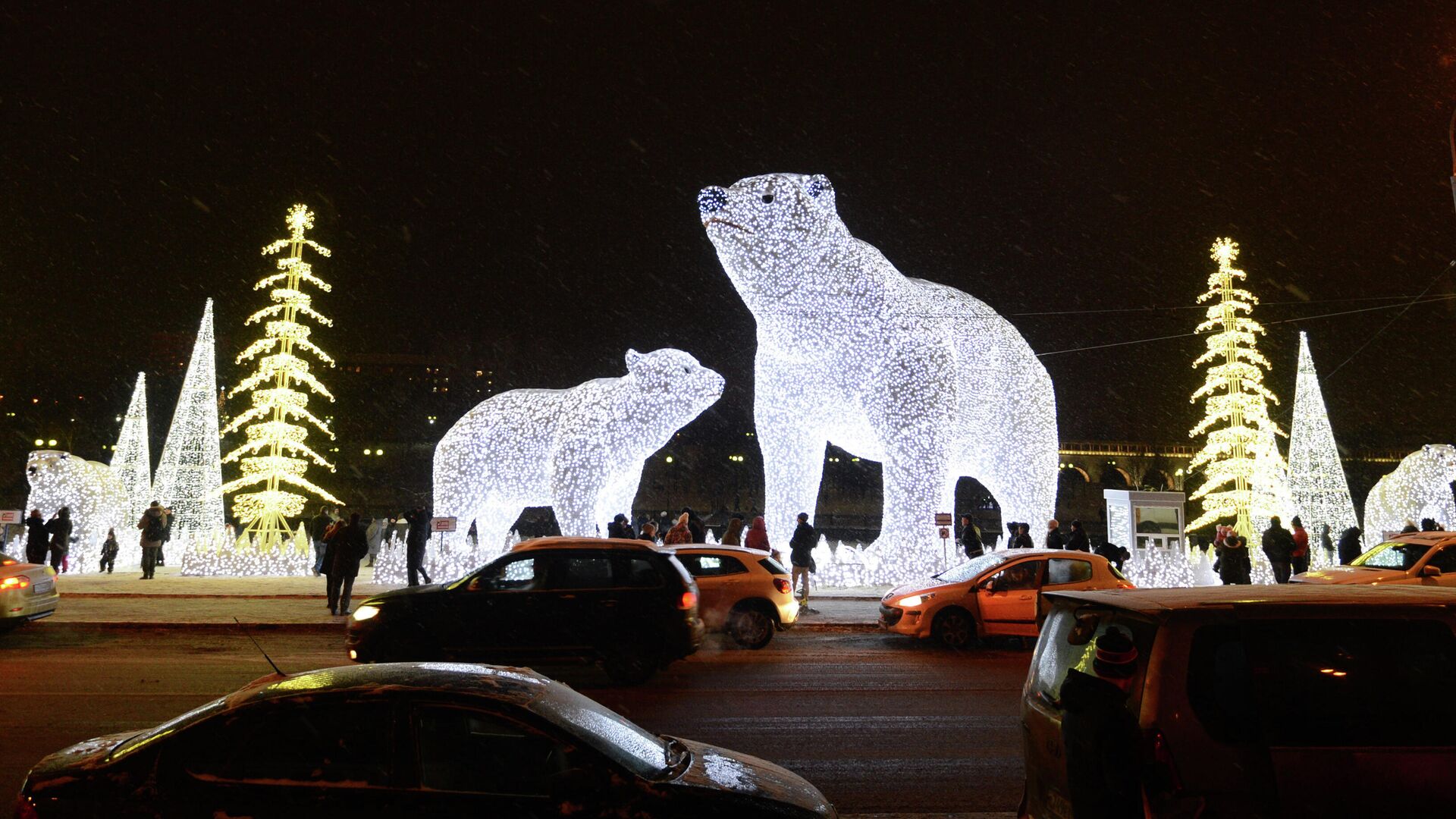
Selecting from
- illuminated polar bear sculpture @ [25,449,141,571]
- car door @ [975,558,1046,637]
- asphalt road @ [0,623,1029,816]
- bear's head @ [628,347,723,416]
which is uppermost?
bear's head @ [628,347,723,416]

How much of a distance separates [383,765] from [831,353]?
13.2 metres

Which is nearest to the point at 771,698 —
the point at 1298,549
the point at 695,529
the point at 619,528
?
the point at 695,529

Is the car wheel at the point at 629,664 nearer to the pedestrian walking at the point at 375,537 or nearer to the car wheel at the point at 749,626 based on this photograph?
the car wheel at the point at 749,626

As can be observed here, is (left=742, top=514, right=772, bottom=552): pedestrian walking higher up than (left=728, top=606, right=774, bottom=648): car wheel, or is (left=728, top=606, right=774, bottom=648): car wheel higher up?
(left=742, top=514, right=772, bottom=552): pedestrian walking

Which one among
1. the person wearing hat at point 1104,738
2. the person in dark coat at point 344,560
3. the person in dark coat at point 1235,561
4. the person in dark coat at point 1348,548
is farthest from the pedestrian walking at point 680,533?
the person in dark coat at point 1348,548

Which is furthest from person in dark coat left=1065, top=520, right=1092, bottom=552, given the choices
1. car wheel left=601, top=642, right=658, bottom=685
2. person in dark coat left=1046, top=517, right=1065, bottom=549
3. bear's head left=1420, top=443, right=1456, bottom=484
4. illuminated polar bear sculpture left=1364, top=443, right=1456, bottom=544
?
bear's head left=1420, top=443, right=1456, bottom=484

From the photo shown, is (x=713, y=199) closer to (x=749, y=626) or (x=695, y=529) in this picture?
(x=695, y=529)

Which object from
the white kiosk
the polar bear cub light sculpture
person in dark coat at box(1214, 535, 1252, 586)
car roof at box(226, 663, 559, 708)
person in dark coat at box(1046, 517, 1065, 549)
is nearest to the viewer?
car roof at box(226, 663, 559, 708)

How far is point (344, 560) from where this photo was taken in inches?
528

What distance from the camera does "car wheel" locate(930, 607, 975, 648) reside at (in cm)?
1114

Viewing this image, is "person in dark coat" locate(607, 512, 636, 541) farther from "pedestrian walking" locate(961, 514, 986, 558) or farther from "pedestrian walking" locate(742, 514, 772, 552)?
"pedestrian walking" locate(961, 514, 986, 558)

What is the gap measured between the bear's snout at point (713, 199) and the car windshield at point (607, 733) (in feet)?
40.4

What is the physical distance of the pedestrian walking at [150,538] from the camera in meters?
18.3

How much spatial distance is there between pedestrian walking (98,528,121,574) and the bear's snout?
15.4 metres
